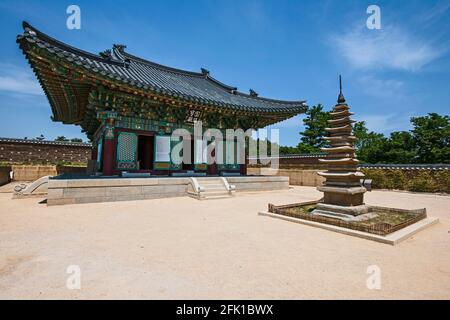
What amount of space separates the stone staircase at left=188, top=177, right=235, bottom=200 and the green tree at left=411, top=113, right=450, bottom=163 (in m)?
25.7

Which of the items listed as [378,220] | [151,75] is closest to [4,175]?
[151,75]

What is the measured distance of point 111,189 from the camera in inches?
351

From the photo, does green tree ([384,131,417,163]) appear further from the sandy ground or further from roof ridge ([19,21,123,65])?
roof ridge ([19,21,123,65])

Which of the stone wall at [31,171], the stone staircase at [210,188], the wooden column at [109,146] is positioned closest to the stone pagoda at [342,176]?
the stone staircase at [210,188]

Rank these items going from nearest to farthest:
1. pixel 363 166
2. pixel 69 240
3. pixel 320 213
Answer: pixel 69 240, pixel 320 213, pixel 363 166

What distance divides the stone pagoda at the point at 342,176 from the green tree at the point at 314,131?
30.2m

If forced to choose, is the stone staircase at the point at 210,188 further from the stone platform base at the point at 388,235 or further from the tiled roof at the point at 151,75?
the stone platform base at the point at 388,235

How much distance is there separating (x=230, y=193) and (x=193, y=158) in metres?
3.81

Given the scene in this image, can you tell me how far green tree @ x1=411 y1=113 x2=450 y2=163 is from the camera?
23989mm

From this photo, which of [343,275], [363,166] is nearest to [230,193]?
[343,275]

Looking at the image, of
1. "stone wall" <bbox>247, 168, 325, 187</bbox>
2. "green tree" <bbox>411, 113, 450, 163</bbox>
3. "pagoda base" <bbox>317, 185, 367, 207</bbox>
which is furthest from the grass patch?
"green tree" <bbox>411, 113, 450, 163</bbox>

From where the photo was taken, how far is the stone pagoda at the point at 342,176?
5.98 m
